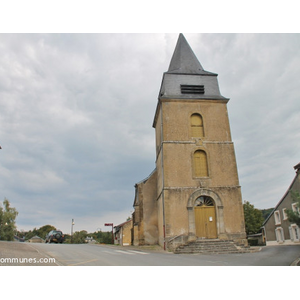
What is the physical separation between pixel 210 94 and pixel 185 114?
9.87 feet

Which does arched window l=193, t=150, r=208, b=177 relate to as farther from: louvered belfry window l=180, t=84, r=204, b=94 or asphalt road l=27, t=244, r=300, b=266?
asphalt road l=27, t=244, r=300, b=266

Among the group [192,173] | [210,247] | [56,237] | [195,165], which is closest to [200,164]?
[195,165]

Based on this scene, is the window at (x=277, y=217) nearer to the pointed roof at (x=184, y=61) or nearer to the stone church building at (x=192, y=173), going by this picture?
the stone church building at (x=192, y=173)

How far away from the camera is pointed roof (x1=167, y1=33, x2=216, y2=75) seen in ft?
78.3

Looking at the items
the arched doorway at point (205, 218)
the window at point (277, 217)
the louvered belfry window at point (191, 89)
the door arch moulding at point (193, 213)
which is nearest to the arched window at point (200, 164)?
the door arch moulding at point (193, 213)

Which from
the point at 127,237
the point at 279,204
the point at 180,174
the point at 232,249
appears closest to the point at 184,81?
the point at 180,174

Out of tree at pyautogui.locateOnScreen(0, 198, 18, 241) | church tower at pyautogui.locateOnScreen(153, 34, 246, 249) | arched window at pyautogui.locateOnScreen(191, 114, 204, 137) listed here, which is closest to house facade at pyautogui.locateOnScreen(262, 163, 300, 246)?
church tower at pyautogui.locateOnScreen(153, 34, 246, 249)

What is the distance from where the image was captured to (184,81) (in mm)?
23062

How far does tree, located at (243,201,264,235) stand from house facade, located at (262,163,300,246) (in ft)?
47.3

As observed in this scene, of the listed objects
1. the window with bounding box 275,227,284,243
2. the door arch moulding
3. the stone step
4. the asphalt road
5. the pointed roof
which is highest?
the pointed roof

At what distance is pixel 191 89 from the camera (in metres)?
22.9

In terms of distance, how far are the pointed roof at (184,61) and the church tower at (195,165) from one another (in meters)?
0.15

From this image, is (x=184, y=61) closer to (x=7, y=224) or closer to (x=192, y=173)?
(x=192, y=173)

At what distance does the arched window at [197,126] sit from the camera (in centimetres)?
2169
